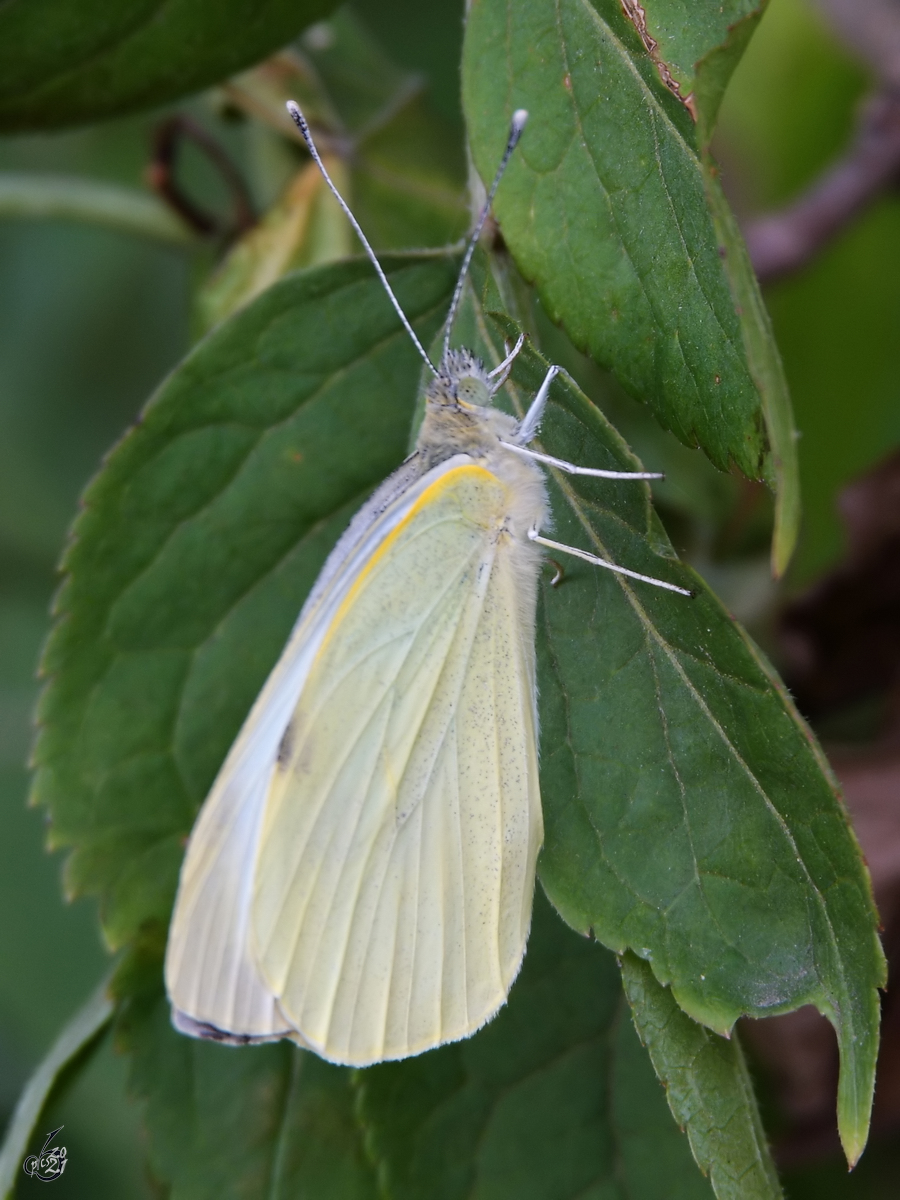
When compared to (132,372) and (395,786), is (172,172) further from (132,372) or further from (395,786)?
(395,786)

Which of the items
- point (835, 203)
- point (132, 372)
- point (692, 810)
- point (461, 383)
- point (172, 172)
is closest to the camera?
point (692, 810)

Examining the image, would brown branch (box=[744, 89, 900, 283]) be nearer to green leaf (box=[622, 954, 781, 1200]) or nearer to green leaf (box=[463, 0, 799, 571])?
green leaf (box=[463, 0, 799, 571])

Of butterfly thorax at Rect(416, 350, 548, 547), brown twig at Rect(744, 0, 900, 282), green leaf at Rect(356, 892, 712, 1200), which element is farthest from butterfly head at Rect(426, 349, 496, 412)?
brown twig at Rect(744, 0, 900, 282)

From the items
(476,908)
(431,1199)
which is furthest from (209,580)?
(431,1199)

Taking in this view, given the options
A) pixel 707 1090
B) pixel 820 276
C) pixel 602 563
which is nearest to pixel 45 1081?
pixel 707 1090

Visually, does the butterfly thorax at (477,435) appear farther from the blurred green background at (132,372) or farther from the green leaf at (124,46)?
the green leaf at (124,46)

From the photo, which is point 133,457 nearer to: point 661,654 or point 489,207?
point 489,207
